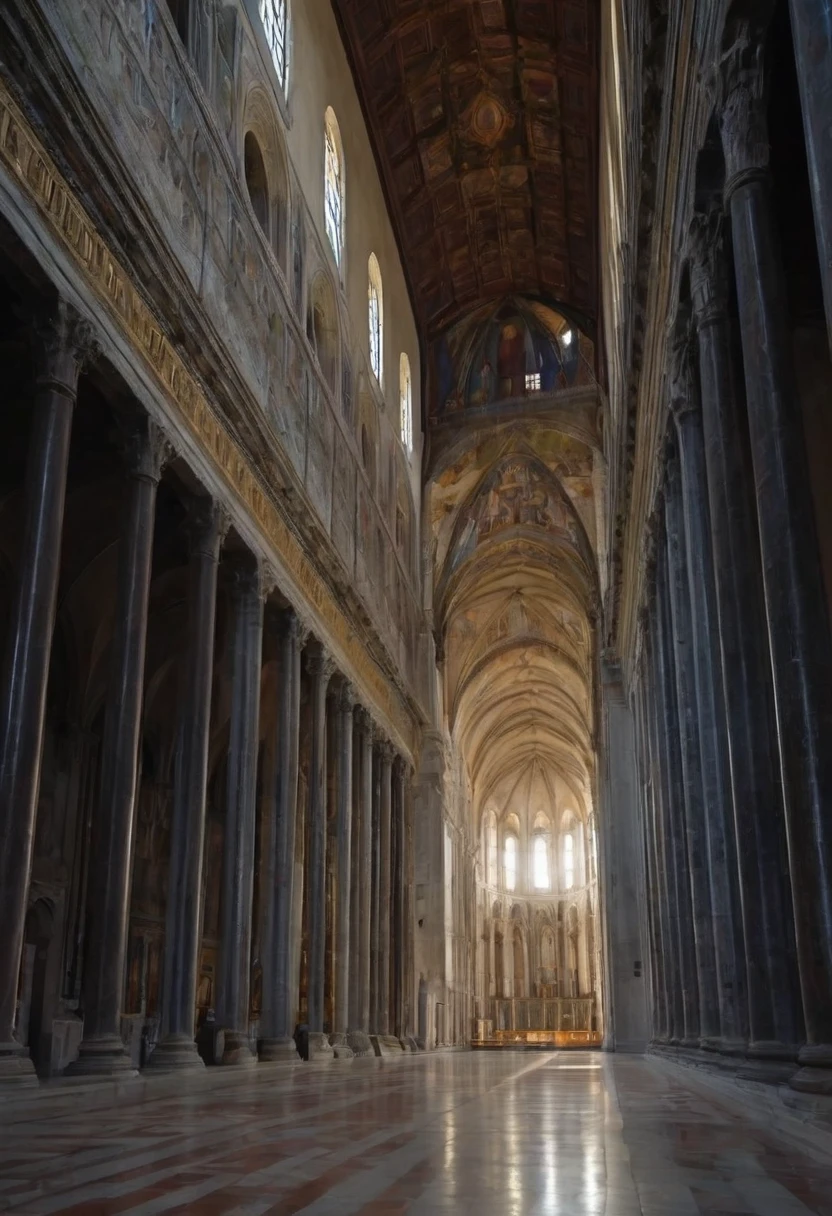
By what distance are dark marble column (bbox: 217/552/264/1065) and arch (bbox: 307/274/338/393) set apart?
578 centimetres

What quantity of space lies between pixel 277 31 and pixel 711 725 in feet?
46.2

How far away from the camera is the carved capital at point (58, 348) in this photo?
31.0 feet

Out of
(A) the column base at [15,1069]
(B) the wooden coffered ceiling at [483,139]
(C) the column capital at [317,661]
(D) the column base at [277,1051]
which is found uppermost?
(B) the wooden coffered ceiling at [483,139]

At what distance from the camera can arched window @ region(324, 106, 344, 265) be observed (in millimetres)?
20688

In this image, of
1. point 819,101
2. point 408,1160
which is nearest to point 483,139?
point 819,101

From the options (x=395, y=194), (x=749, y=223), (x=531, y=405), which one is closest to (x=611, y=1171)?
(x=749, y=223)

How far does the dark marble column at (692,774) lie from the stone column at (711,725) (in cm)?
71

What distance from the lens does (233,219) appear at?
14.5 meters

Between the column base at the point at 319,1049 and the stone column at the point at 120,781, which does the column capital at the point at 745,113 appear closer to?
the stone column at the point at 120,781

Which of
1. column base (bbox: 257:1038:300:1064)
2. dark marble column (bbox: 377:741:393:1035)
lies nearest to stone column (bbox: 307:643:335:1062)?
column base (bbox: 257:1038:300:1064)

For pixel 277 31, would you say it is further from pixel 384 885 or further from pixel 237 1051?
pixel 384 885

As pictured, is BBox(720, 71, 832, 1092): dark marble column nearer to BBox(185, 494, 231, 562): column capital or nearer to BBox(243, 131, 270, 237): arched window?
BBox(185, 494, 231, 562): column capital

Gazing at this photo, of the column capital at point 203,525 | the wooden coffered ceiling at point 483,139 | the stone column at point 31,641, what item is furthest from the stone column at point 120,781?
the wooden coffered ceiling at point 483,139

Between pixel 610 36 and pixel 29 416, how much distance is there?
1259 centimetres
